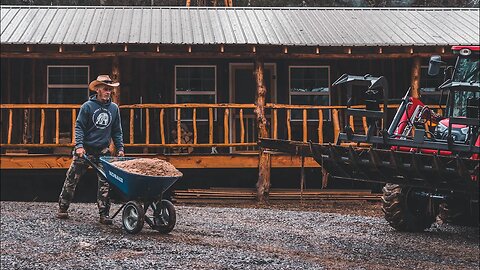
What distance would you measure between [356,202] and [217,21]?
229 inches

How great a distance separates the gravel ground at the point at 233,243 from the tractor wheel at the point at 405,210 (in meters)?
0.19

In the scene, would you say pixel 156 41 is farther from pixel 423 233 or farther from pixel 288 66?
pixel 423 233

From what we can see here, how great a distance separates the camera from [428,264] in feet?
29.2

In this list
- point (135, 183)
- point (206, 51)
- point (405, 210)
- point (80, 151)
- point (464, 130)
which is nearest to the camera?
point (464, 130)

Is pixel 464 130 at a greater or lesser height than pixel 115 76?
lesser

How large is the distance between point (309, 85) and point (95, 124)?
936 centimetres

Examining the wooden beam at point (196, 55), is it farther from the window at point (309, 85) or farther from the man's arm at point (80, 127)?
the man's arm at point (80, 127)

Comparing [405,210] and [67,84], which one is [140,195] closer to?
[405,210]

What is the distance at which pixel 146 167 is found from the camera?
10305 mm

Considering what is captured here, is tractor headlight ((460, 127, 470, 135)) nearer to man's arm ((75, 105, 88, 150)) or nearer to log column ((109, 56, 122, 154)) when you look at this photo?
man's arm ((75, 105, 88, 150))

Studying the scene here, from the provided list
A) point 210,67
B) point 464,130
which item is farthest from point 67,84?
point 464,130

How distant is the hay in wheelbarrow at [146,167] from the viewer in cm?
1020

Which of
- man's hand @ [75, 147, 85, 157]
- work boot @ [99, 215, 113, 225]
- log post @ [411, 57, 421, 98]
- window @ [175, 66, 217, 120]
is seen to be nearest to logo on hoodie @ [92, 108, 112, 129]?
man's hand @ [75, 147, 85, 157]

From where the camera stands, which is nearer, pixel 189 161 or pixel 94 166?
pixel 94 166
